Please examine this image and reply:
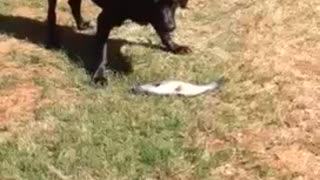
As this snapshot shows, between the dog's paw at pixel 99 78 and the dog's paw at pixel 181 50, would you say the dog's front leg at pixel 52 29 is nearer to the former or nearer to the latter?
the dog's paw at pixel 99 78

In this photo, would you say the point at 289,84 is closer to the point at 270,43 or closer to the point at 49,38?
the point at 270,43

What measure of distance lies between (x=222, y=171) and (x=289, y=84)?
127 cm

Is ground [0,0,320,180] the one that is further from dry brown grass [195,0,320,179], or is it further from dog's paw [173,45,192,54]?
dog's paw [173,45,192,54]

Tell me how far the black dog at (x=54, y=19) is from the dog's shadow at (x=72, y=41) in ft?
0.20

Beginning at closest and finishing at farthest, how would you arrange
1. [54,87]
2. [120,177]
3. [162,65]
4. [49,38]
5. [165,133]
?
[120,177] → [165,133] → [54,87] → [162,65] → [49,38]

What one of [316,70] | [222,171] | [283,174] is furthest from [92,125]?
[316,70]

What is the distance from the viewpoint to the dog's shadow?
580cm

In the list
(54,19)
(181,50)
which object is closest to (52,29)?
(54,19)

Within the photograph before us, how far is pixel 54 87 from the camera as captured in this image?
5.38 metres

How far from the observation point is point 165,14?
18.0 ft

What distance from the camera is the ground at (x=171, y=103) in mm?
4445

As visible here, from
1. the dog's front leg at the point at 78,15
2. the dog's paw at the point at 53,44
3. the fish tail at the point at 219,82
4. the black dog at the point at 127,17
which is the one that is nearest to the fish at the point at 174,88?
the fish tail at the point at 219,82

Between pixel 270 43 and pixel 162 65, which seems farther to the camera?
pixel 270 43

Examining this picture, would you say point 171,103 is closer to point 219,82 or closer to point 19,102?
point 219,82
